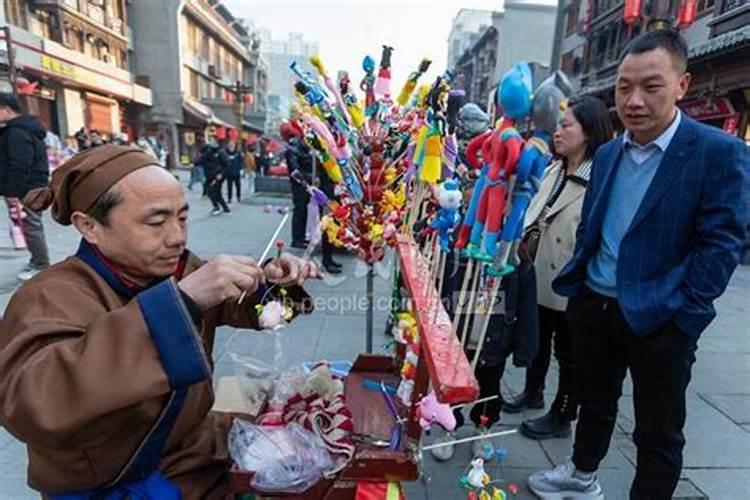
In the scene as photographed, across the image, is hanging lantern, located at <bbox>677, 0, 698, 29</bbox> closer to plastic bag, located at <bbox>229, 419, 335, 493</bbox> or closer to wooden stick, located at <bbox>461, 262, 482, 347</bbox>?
wooden stick, located at <bbox>461, 262, 482, 347</bbox>

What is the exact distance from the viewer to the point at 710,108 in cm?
1020

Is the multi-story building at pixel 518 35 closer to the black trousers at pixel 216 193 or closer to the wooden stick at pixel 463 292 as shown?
the black trousers at pixel 216 193

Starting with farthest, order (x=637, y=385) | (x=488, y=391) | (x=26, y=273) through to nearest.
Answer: (x=26, y=273)
(x=488, y=391)
(x=637, y=385)

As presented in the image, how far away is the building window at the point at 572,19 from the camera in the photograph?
75.5 ft

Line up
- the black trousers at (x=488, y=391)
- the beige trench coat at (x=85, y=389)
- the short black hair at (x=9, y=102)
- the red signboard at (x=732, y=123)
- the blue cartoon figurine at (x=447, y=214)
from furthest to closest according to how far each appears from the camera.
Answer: the red signboard at (x=732, y=123) → the short black hair at (x=9, y=102) → the black trousers at (x=488, y=391) → the blue cartoon figurine at (x=447, y=214) → the beige trench coat at (x=85, y=389)

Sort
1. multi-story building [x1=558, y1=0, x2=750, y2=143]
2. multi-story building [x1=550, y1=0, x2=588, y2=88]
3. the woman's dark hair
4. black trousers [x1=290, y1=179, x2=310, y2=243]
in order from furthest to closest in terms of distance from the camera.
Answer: multi-story building [x1=550, y1=0, x2=588, y2=88], multi-story building [x1=558, y1=0, x2=750, y2=143], black trousers [x1=290, y1=179, x2=310, y2=243], the woman's dark hair

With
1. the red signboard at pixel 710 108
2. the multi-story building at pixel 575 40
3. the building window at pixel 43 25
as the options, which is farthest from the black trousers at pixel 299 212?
the multi-story building at pixel 575 40

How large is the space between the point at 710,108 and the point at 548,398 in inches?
403

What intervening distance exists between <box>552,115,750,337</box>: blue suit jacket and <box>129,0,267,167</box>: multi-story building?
67.8 feet

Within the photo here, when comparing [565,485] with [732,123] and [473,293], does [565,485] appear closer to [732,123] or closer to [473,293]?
[473,293]

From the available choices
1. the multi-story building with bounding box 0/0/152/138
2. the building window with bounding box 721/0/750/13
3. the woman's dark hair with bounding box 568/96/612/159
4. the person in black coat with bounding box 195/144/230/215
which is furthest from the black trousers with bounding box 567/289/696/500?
the multi-story building with bounding box 0/0/152/138

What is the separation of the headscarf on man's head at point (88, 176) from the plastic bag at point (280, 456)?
0.80 meters

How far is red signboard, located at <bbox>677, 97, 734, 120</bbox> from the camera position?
9.72 metres

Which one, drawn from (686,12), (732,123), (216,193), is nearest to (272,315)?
(216,193)
